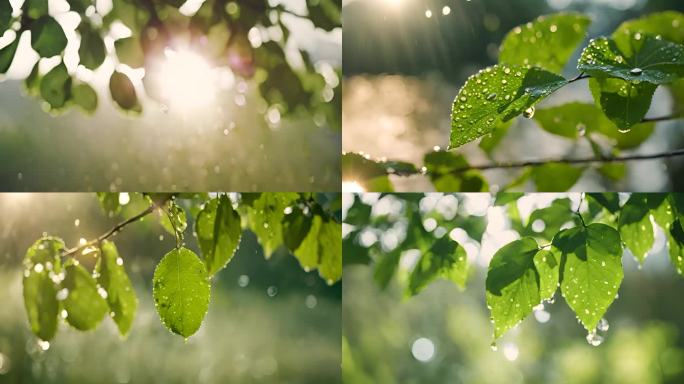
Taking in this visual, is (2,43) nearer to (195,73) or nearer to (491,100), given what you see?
(195,73)

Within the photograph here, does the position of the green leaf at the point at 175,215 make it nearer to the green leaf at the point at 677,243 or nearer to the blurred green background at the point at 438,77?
the blurred green background at the point at 438,77

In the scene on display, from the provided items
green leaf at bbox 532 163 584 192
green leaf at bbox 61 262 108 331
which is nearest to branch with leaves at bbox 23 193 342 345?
green leaf at bbox 61 262 108 331

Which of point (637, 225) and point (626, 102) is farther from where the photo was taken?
point (637, 225)

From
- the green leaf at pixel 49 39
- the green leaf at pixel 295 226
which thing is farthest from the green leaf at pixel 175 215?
the green leaf at pixel 49 39

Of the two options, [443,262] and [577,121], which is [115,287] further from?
[577,121]

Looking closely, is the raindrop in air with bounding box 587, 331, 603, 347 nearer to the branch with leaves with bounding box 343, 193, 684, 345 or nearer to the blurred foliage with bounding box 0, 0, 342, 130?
the branch with leaves with bounding box 343, 193, 684, 345

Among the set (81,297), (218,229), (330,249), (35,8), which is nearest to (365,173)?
(330,249)
